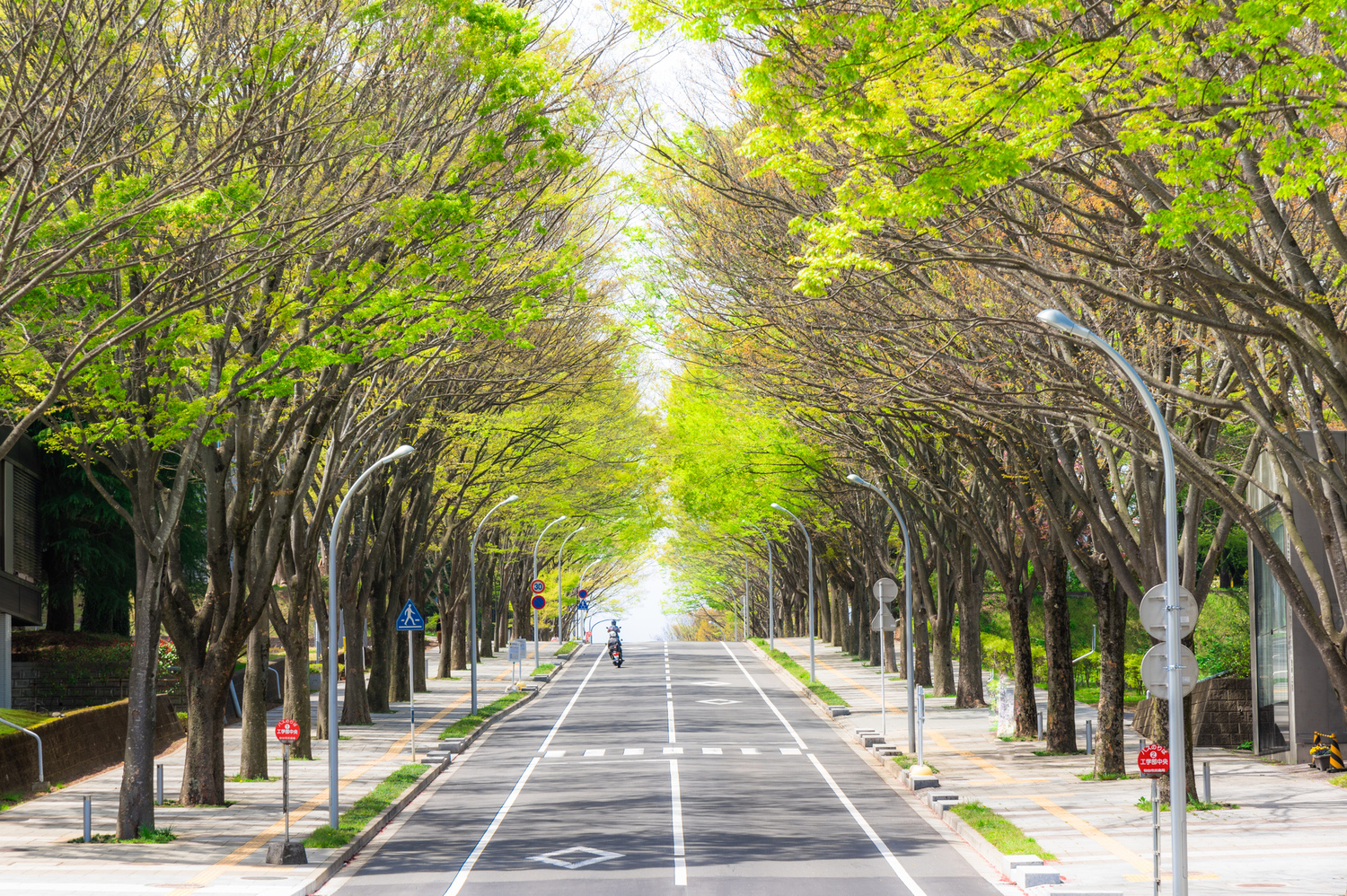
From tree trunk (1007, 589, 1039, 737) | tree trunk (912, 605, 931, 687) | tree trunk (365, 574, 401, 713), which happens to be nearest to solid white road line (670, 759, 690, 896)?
tree trunk (1007, 589, 1039, 737)

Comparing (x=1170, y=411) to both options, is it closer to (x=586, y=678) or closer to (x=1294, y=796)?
(x=1294, y=796)

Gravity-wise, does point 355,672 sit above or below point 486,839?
above

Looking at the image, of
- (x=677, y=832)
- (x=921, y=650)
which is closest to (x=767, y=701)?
(x=921, y=650)

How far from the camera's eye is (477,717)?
34.1 m

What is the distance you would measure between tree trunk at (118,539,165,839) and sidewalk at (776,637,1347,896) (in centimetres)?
1097

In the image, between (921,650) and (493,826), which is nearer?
(493,826)

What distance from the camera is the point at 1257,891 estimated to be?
13.3m

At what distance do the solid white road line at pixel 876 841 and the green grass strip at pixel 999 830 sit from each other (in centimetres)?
121

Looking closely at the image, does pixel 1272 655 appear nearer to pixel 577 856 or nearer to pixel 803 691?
pixel 577 856

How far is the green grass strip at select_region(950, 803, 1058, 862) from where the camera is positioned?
1550 centimetres

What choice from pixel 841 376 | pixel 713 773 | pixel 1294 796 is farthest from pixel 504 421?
pixel 1294 796

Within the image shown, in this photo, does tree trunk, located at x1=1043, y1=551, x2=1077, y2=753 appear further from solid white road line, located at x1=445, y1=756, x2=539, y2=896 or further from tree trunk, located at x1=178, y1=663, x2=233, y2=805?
tree trunk, located at x1=178, y1=663, x2=233, y2=805

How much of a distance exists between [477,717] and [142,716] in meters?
17.2

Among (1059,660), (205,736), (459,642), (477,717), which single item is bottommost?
(477,717)
